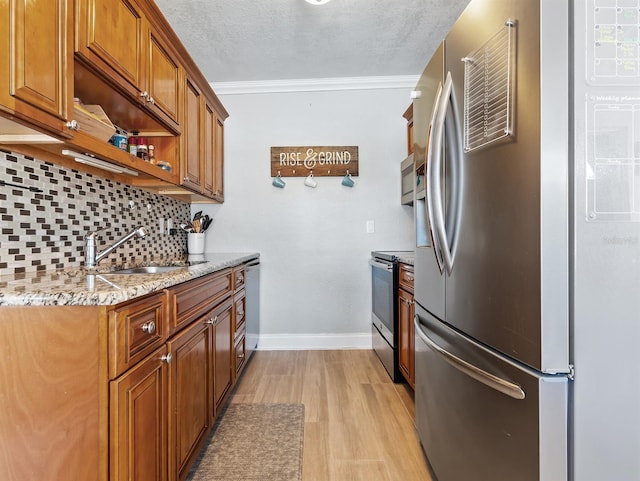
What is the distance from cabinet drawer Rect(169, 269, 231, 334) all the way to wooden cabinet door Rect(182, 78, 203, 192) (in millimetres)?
746

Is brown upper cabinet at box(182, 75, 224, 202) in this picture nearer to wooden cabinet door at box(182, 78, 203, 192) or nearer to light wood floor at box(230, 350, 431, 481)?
wooden cabinet door at box(182, 78, 203, 192)

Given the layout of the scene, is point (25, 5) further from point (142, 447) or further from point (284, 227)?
point (284, 227)

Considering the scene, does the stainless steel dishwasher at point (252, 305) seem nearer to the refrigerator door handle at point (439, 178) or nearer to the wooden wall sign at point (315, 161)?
the wooden wall sign at point (315, 161)

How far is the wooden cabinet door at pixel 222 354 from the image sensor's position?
1652 mm

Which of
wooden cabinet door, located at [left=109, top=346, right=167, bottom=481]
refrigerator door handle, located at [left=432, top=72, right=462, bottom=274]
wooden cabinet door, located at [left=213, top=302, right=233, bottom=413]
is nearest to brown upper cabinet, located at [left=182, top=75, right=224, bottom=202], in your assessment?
wooden cabinet door, located at [left=213, top=302, right=233, bottom=413]

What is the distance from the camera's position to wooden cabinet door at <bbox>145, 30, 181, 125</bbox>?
1604mm

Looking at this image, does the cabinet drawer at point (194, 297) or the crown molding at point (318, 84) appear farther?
the crown molding at point (318, 84)

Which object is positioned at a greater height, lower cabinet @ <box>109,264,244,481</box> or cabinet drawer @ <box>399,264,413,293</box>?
cabinet drawer @ <box>399,264,413,293</box>

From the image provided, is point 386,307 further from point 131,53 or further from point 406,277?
point 131,53

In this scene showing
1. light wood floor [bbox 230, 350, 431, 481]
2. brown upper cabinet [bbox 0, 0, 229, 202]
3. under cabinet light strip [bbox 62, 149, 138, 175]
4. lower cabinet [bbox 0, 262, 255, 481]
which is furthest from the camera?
light wood floor [bbox 230, 350, 431, 481]

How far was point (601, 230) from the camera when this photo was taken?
0.70 meters

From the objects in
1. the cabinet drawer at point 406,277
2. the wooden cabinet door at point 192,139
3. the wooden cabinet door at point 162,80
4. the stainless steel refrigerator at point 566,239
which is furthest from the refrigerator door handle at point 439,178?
the wooden cabinet door at point 192,139

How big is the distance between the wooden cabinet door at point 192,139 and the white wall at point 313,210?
2.29 ft

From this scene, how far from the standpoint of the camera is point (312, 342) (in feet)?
9.70
